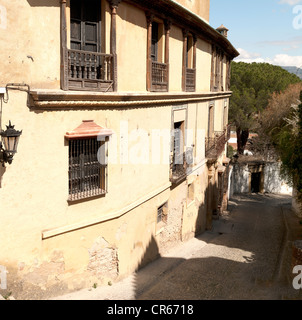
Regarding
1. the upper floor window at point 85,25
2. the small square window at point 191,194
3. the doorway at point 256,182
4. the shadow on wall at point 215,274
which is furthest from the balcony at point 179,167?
the doorway at point 256,182

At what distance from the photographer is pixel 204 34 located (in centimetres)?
1536

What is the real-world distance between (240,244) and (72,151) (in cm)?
1048

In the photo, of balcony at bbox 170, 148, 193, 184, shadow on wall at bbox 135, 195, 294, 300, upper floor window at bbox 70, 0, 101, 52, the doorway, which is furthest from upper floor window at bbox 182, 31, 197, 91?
the doorway

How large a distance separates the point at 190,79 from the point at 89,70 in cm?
661

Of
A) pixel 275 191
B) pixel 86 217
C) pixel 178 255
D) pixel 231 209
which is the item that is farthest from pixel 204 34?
pixel 275 191

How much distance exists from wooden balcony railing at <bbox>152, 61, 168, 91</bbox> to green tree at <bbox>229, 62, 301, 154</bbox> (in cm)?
1899

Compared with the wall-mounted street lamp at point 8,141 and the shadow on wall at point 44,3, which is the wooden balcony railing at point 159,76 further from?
the wall-mounted street lamp at point 8,141

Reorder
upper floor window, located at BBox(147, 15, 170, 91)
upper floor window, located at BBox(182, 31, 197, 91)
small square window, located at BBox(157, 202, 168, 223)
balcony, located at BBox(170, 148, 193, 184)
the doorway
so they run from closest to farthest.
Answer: upper floor window, located at BBox(147, 15, 170, 91)
small square window, located at BBox(157, 202, 168, 223)
balcony, located at BBox(170, 148, 193, 184)
upper floor window, located at BBox(182, 31, 197, 91)
the doorway

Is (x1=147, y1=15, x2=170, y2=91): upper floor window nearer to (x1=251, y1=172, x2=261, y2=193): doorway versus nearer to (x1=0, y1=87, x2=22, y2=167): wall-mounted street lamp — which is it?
(x1=0, y1=87, x2=22, y2=167): wall-mounted street lamp

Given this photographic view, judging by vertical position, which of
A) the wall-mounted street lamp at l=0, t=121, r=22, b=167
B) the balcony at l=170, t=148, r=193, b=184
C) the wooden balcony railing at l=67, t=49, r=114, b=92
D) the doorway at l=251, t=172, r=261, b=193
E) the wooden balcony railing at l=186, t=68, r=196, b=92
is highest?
the wooden balcony railing at l=186, t=68, r=196, b=92

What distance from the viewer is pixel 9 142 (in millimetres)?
6551

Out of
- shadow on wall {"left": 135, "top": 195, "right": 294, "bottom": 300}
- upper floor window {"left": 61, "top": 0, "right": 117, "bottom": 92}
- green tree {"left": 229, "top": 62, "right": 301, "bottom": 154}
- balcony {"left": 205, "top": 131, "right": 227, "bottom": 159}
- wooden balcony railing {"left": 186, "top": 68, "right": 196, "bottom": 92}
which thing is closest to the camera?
upper floor window {"left": 61, "top": 0, "right": 117, "bottom": 92}

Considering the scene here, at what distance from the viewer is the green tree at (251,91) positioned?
29578mm

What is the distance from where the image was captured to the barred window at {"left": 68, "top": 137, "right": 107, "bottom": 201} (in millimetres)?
8089
